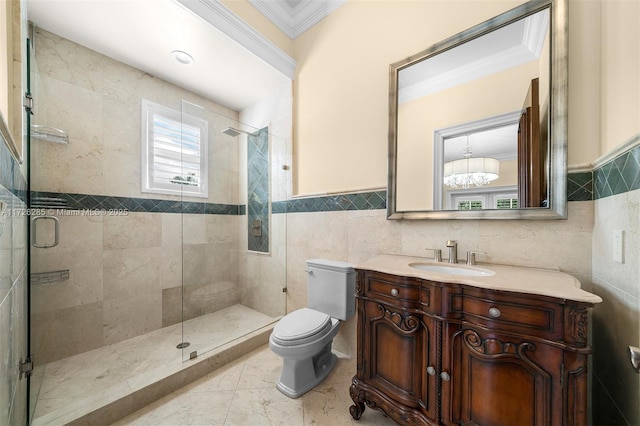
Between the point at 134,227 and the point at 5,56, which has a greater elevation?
the point at 5,56

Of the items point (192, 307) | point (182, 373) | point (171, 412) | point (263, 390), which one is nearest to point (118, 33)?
point (192, 307)

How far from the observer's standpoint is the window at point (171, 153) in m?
2.24

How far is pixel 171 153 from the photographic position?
8.06 ft

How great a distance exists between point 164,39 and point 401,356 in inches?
108

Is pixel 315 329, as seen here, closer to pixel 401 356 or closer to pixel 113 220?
pixel 401 356

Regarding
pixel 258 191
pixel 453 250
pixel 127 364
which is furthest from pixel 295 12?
pixel 127 364

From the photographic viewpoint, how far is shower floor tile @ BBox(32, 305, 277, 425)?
4.47ft

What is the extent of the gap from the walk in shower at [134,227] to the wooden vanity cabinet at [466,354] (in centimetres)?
133

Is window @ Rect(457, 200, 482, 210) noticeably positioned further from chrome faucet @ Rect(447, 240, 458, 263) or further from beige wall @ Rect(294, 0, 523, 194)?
beige wall @ Rect(294, 0, 523, 194)

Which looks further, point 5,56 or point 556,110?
point 556,110

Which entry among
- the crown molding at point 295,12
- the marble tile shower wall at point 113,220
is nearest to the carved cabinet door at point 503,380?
the marble tile shower wall at point 113,220

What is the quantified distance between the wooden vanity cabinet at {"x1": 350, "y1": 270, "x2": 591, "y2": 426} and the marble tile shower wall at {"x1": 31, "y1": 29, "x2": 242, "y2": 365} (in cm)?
164

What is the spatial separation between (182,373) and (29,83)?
2008mm

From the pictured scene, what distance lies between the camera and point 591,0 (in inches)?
45.1
